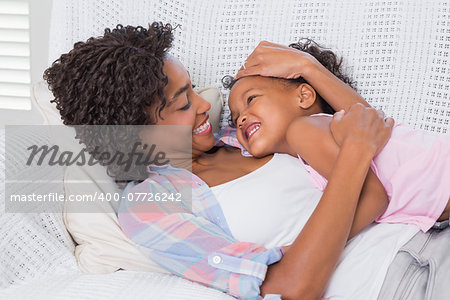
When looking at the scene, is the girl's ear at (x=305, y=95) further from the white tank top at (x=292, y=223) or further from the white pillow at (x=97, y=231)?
the white pillow at (x=97, y=231)

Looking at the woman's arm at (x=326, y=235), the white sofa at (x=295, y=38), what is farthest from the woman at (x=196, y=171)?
the white sofa at (x=295, y=38)

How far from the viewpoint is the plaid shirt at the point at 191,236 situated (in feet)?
3.45

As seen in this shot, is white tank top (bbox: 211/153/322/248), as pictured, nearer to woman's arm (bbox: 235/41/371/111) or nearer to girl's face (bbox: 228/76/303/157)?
girl's face (bbox: 228/76/303/157)

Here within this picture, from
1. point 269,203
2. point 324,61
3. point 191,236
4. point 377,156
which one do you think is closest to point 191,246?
point 191,236

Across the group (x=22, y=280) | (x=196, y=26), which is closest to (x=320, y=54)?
(x=196, y=26)

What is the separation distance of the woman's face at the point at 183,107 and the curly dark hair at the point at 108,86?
0.12 ft

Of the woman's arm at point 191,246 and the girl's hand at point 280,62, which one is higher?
the girl's hand at point 280,62

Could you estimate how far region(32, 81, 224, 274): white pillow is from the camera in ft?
3.81

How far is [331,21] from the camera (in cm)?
155

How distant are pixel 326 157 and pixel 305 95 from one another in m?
0.26

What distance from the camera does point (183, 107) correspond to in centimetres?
131

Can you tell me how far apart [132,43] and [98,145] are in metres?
0.26

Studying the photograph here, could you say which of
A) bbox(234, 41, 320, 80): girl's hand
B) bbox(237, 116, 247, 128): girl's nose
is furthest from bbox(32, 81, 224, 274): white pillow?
bbox(234, 41, 320, 80): girl's hand

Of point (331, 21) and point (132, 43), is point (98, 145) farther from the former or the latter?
point (331, 21)
